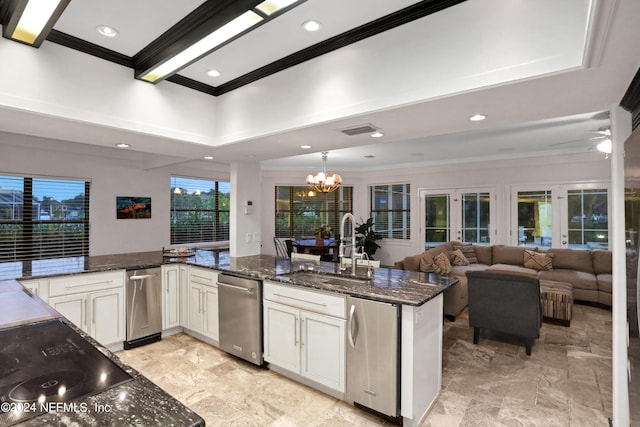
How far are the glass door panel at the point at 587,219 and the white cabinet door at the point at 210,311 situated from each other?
6.27 m

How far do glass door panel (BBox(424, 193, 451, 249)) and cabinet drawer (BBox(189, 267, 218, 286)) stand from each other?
18.3 ft

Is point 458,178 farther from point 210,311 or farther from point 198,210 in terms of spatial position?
point 210,311

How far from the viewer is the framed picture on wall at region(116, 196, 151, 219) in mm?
5480

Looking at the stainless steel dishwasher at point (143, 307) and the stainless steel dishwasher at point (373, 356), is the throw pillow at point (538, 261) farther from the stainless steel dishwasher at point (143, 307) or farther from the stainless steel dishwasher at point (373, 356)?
the stainless steel dishwasher at point (143, 307)

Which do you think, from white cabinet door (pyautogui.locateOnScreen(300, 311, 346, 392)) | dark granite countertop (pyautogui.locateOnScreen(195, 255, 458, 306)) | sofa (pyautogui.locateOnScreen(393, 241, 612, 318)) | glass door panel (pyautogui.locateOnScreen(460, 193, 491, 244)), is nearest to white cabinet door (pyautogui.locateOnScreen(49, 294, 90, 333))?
dark granite countertop (pyautogui.locateOnScreen(195, 255, 458, 306))

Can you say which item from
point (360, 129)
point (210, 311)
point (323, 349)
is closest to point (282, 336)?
point (323, 349)

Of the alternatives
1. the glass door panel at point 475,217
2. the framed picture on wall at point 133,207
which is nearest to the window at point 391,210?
the glass door panel at point 475,217

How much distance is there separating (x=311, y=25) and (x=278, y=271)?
2.08 meters

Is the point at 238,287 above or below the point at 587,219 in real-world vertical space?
below

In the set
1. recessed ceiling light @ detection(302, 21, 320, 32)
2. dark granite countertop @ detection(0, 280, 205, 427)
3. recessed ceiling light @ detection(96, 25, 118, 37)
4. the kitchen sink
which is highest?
recessed ceiling light @ detection(96, 25, 118, 37)

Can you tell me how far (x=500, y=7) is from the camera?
172 centimetres

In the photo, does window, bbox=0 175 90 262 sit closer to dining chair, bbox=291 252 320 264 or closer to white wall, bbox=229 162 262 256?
white wall, bbox=229 162 262 256

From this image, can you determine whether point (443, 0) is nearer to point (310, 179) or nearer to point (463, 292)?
point (463, 292)

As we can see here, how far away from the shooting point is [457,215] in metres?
7.21
